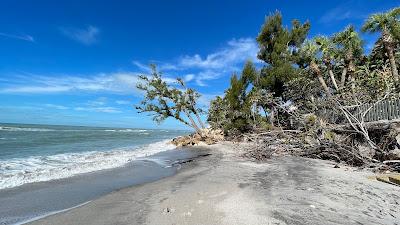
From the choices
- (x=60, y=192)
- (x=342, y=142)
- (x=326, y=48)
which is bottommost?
(x=60, y=192)

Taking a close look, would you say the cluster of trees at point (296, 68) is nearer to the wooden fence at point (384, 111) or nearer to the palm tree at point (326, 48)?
the palm tree at point (326, 48)

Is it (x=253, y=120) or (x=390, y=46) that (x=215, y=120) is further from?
(x=390, y=46)

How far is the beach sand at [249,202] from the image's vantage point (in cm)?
452

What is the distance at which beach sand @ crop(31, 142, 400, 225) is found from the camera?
4.52m

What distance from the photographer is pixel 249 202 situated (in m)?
5.31

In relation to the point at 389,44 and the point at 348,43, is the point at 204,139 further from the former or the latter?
the point at 389,44

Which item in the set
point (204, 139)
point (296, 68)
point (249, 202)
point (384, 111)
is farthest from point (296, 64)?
point (249, 202)

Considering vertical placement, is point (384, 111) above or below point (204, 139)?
above

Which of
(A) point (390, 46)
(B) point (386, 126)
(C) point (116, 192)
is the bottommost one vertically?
(C) point (116, 192)

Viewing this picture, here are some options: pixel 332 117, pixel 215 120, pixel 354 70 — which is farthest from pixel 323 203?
pixel 215 120

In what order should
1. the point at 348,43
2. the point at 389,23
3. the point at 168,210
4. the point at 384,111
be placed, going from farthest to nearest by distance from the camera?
the point at 348,43 → the point at 389,23 → the point at 384,111 → the point at 168,210

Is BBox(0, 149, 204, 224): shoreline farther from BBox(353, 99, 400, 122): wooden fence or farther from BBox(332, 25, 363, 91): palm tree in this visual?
BBox(332, 25, 363, 91): palm tree

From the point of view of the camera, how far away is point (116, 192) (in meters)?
6.73

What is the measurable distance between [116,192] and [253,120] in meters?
18.0
